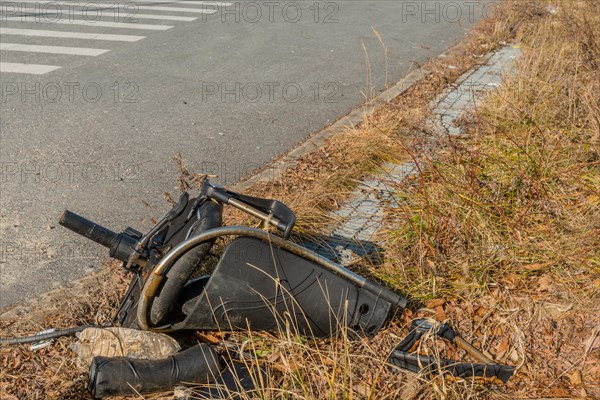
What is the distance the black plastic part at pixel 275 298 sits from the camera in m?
3.03

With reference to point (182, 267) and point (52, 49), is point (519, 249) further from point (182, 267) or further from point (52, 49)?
point (52, 49)

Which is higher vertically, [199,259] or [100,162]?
[199,259]

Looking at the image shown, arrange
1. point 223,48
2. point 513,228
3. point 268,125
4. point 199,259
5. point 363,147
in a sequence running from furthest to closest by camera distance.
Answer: point 223,48 < point 268,125 < point 363,147 < point 513,228 < point 199,259

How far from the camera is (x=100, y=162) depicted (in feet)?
18.9

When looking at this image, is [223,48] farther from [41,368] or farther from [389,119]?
[41,368]

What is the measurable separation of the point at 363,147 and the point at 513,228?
1.75 m

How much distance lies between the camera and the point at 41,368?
320 centimetres

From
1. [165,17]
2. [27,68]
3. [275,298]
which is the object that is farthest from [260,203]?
[165,17]

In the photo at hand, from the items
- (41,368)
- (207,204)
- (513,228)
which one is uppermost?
(207,204)

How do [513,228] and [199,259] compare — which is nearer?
[199,259]

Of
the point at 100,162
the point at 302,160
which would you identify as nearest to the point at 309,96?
the point at 302,160

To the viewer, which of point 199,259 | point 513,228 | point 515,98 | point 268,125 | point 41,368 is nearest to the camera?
point 199,259

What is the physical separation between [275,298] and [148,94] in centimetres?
481

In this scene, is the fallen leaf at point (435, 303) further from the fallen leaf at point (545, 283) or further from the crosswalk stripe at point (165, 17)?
the crosswalk stripe at point (165, 17)
